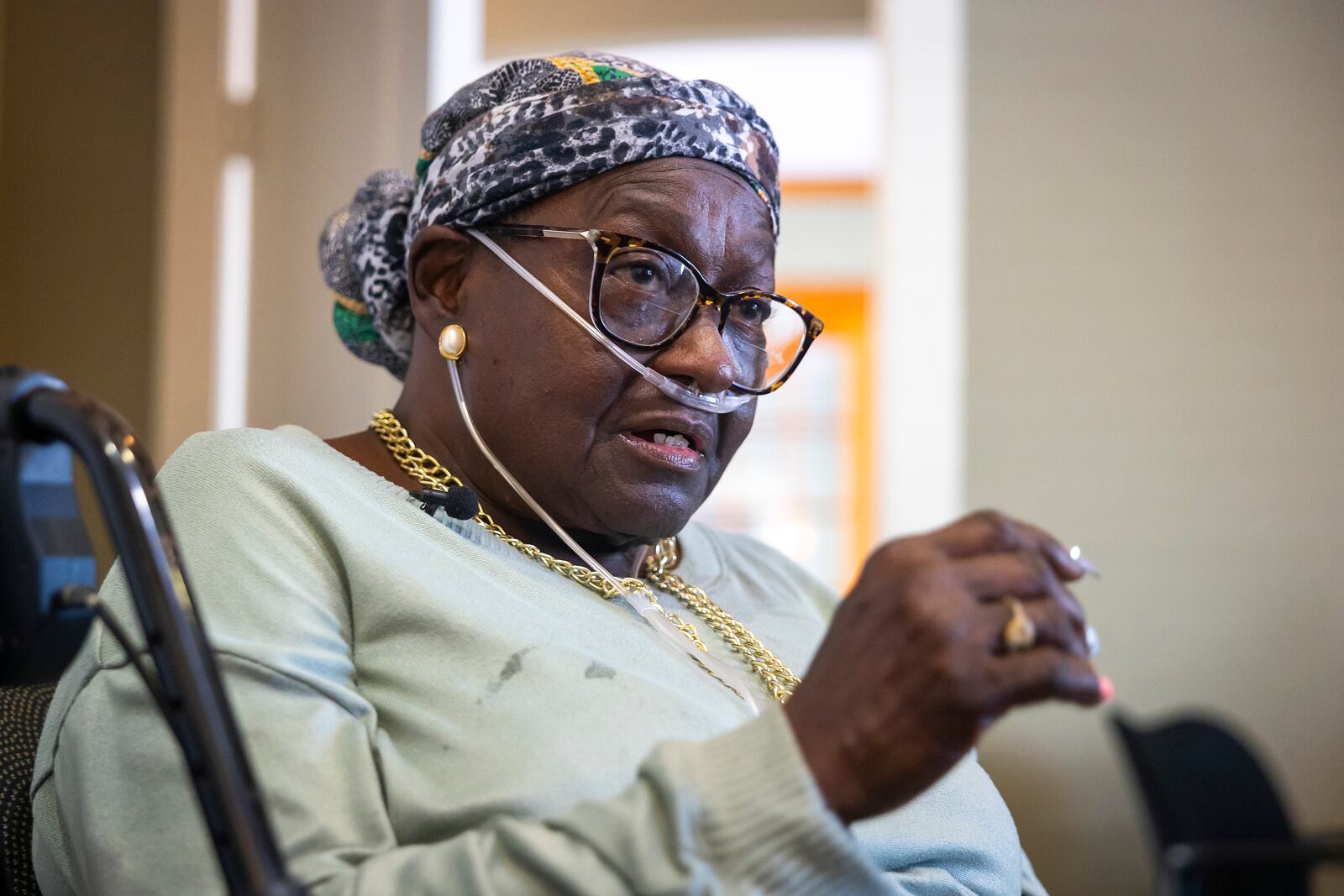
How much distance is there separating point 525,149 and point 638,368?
26 cm

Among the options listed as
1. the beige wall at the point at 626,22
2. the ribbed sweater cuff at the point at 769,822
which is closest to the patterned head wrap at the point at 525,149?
the ribbed sweater cuff at the point at 769,822

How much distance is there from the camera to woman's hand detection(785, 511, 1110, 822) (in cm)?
72

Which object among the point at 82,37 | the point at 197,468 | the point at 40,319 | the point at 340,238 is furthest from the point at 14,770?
the point at 82,37

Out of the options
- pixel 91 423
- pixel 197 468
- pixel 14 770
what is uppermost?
pixel 91 423

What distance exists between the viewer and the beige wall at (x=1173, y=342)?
2688mm

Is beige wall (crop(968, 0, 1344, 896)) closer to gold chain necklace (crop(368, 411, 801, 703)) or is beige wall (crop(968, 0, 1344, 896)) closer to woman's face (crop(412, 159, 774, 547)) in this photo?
gold chain necklace (crop(368, 411, 801, 703))

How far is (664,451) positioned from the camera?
45.7 inches

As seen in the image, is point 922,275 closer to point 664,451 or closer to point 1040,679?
point 664,451

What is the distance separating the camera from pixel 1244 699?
2686 millimetres

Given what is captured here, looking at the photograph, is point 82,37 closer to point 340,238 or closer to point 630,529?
point 340,238

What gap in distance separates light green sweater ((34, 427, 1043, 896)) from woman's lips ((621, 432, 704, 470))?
6.1 inches

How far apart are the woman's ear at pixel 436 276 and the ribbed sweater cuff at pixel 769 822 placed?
2.22 ft

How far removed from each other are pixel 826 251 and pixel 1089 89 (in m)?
4.35

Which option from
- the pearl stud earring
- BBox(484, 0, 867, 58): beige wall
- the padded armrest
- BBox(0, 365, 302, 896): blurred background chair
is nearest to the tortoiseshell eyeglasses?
the pearl stud earring
